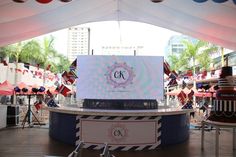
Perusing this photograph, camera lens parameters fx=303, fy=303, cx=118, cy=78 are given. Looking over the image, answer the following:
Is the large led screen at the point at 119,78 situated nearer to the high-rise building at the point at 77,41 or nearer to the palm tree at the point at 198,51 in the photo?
the palm tree at the point at 198,51

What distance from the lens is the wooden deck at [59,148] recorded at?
7.37 m

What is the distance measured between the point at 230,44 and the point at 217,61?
30.3m

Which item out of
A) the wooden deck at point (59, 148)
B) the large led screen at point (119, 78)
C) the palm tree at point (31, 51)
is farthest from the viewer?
the palm tree at point (31, 51)

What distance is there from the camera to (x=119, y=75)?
347 inches

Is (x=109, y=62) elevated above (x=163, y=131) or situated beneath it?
elevated above

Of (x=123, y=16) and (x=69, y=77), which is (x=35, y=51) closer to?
(x=123, y=16)

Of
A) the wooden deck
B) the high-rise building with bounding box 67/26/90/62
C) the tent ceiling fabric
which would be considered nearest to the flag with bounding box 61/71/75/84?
the wooden deck

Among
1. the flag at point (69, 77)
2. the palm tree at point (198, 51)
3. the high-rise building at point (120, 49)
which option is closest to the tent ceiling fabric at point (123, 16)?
the high-rise building at point (120, 49)

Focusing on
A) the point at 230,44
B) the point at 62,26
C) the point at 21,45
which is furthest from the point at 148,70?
the point at 21,45

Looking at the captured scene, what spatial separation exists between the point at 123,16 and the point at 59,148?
846 centimetres

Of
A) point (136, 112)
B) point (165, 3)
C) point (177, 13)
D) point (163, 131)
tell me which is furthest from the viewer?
point (177, 13)

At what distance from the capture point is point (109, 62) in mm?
8875

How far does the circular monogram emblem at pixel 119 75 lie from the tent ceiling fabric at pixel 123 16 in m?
3.32

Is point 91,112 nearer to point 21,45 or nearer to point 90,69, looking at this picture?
point 90,69
